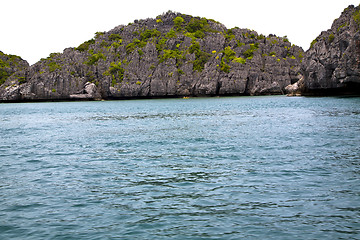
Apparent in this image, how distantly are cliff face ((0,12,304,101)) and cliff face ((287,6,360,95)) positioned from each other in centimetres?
4759

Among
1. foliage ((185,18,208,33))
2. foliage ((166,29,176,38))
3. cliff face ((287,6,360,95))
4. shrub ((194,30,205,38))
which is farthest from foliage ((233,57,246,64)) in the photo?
cliff face ((287,6,360,95))

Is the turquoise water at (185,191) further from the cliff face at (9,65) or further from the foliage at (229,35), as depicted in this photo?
the cliff face at (9,65)

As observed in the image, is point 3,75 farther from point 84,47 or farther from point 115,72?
point 115,72

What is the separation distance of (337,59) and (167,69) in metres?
82.9

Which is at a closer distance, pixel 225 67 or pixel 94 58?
pixel 225 67

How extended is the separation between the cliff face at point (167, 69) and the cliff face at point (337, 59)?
4759 cm

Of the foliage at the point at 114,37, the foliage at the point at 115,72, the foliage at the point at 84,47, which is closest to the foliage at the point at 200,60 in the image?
the foliage at the point at 115,72

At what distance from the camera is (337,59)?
85.2 metres

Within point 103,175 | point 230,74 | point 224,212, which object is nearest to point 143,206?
point 224,212

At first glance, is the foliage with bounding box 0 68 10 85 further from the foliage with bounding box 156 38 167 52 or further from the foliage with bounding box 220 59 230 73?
the foliage with bounding box 220 59 230 73

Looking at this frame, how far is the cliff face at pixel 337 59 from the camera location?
79.0 metres

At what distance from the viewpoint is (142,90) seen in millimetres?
150375

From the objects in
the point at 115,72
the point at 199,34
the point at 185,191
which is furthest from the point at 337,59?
the point at 199,34

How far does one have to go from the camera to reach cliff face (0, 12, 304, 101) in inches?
5679
